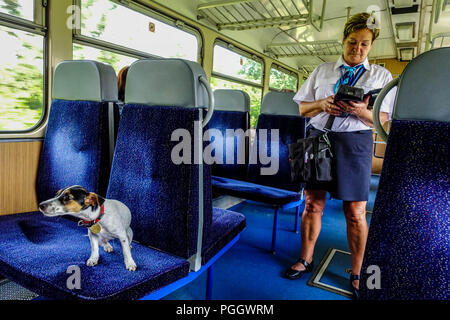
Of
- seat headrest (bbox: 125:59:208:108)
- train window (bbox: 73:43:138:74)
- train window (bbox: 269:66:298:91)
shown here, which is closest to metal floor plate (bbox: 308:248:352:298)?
seat headrest (bbox: 125:59:208:108)

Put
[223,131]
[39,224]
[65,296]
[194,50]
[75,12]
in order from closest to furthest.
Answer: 1. [65,296]
2. [39,224]
3. [75,12]
4. [223,131]
5. [194,50]

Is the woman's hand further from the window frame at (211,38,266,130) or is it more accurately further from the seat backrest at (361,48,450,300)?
the window frame at (211,38,266,130)

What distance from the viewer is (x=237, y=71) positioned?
15.4 feet

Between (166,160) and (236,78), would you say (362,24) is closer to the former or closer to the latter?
(166,160)

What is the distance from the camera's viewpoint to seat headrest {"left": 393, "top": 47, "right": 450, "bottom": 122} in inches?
31.9

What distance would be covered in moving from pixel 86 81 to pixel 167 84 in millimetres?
660

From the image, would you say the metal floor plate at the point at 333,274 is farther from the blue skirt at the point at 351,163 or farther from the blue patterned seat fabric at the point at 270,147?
the blue skirt at the point at 351,163

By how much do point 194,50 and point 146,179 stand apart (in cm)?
277

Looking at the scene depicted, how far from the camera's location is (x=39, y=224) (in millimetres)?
1606

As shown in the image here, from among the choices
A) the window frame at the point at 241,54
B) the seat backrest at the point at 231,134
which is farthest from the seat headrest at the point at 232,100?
the window frame at the point at 241,54

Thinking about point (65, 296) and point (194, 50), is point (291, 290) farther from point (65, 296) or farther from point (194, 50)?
point (194, 50)

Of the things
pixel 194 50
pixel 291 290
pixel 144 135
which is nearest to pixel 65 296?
pixel 144 135

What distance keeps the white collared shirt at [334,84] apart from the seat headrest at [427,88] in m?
0.82

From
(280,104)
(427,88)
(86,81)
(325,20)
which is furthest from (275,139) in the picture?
(325,20)
